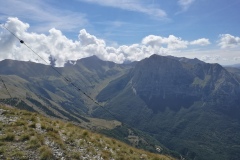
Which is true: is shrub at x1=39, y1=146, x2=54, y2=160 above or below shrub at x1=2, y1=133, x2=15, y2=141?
below

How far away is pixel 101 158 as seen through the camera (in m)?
23.1

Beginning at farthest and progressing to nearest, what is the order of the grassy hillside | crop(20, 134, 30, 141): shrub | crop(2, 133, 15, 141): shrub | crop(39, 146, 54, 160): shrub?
crop(20, 134, 30, 141): shrub, crop(2, 133, 15, 141): shrub, the grassy hillside, crop(39, 146, 54, 160): shrub

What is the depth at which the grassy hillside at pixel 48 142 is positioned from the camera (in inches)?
803

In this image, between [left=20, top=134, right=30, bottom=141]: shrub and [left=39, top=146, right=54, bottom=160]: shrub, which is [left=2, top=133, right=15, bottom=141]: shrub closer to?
[left=20, top=134, right=30, bottom=141]: shrub

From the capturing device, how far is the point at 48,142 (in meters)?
22.7

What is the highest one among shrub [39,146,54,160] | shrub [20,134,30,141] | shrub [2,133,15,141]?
shrub [2,133,15,141]

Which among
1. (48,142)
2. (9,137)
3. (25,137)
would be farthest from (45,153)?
(9,137)

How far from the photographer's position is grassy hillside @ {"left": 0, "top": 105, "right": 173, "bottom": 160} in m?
20.4

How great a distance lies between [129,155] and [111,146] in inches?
82.1

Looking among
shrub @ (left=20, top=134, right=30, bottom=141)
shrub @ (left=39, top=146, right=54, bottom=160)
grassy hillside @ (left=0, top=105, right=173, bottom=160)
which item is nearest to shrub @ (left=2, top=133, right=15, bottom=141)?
grassy hillside @ (left=0, top=105, right=173, bottom=160)

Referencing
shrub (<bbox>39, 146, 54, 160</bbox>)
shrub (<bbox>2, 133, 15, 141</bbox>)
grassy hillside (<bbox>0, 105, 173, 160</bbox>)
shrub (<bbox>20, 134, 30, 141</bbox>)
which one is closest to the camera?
shrub (<bbox>39, 146, 54, 160</bbox>)

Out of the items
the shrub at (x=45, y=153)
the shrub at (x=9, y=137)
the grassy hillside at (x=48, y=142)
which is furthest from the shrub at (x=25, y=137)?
the shrub at (x=45, y=153)

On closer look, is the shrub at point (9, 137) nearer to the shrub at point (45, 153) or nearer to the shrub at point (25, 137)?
the shrub at point (25, 137)

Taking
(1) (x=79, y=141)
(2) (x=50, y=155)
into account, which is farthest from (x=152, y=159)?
(2) (x=50, y=155)
